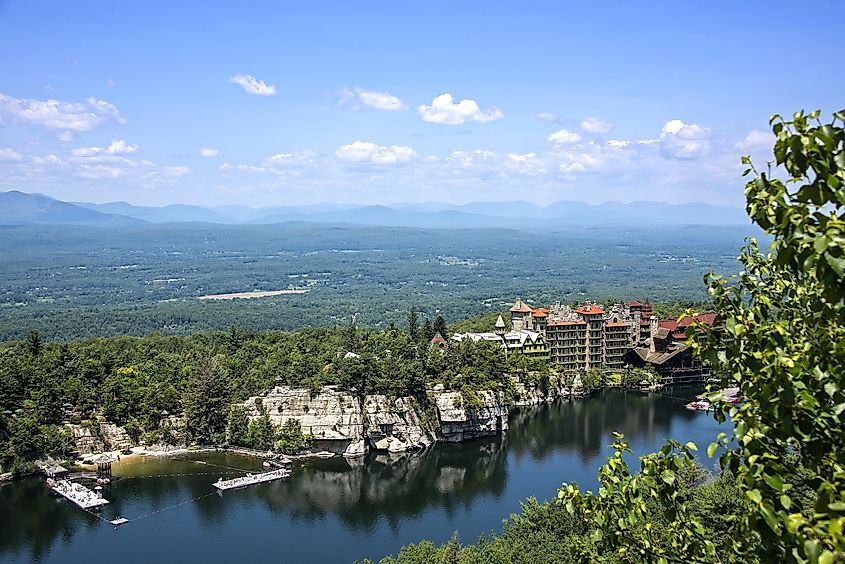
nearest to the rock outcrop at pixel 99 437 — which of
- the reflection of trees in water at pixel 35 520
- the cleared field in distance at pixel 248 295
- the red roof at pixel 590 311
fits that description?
the reflection of trees in water at pixel 35 520

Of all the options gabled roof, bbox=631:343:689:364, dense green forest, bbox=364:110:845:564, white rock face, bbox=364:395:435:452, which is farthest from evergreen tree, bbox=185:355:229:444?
dense green forest, bbox=364:110:845:564

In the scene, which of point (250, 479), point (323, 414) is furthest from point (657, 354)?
point (250, 479)

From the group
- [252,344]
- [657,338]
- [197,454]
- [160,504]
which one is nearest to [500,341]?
[657,338]

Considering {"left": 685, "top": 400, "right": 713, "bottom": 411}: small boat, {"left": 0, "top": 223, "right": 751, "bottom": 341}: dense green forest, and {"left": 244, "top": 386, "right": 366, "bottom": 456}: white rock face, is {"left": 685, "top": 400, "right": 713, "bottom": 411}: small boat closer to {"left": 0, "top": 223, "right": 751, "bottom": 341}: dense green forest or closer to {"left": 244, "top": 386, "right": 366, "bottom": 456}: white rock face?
{"left": 244, "top": 386, "right": 366, "bottom": 456}: white rock face

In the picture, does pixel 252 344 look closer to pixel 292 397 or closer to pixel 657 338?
pixel 292 397

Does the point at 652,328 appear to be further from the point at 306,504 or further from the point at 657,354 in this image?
the point at 306,504

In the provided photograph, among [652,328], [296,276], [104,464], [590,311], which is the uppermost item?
[590,311]
